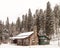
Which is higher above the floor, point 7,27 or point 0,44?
point 7,27

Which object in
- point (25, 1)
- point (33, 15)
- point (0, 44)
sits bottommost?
point (0, 44)

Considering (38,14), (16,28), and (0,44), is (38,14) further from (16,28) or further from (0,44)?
(0,44)

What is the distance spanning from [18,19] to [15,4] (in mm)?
701

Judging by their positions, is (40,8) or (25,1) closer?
(25,1)

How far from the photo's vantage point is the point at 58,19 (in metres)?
7.85

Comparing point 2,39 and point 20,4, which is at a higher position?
point 20,4

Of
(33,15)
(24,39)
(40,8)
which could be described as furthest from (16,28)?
(24,39)

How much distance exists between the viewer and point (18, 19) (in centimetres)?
666

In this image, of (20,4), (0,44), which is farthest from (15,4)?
(0,44)

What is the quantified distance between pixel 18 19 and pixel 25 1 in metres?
0.83

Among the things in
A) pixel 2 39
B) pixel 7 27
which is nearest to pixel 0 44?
pixel 2 39

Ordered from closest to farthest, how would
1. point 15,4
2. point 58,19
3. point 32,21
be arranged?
point 15,4
point 32,21
point 58,19

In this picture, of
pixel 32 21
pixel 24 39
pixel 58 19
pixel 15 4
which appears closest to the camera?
pixel 15 4

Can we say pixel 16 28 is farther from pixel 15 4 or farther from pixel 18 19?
pixel 15 4
